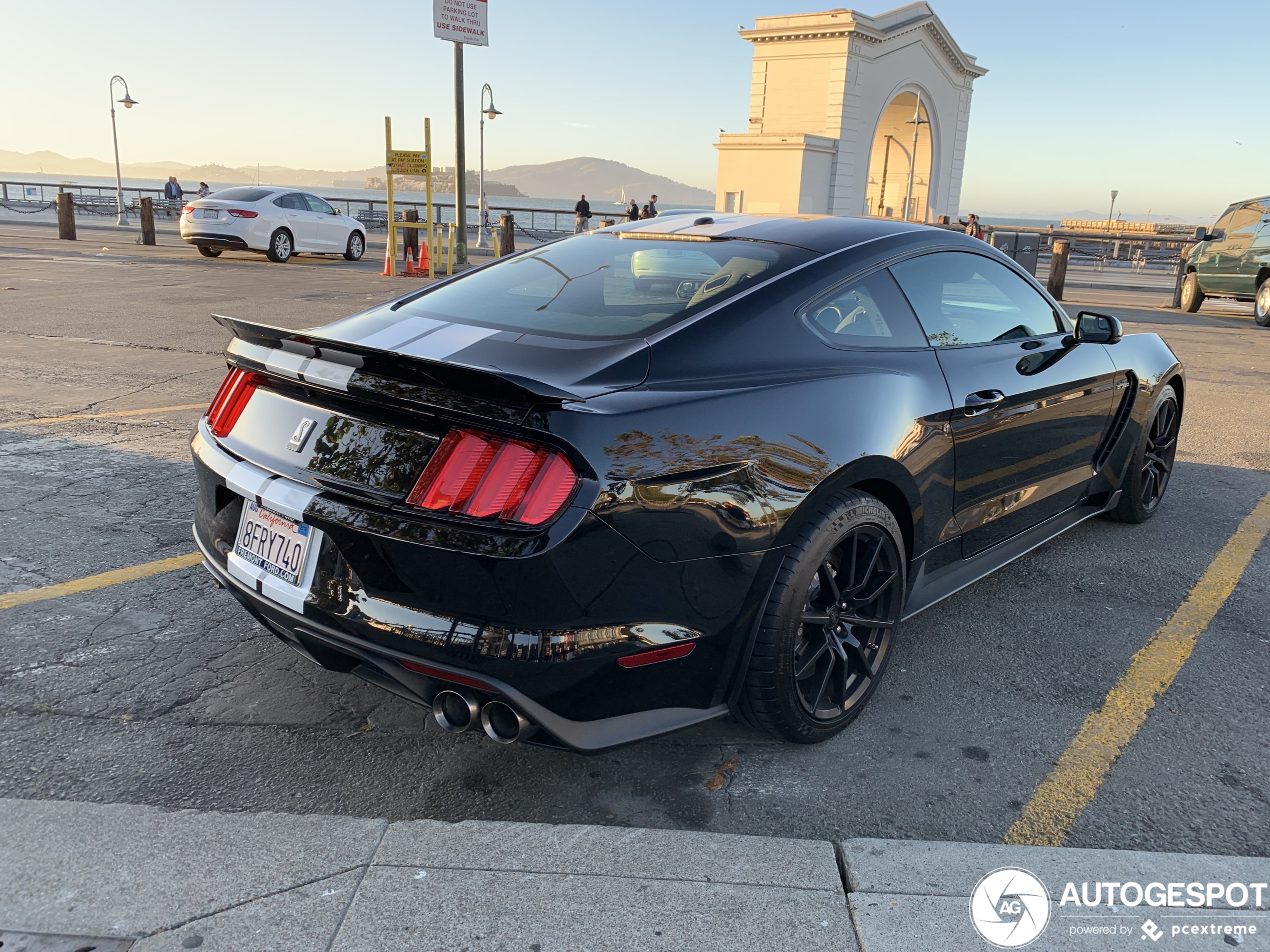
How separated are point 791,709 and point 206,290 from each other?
514 inches

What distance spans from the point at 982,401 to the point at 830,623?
1.03 metres

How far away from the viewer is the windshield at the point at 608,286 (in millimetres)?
2738

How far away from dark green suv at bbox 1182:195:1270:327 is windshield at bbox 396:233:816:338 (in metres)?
15.3

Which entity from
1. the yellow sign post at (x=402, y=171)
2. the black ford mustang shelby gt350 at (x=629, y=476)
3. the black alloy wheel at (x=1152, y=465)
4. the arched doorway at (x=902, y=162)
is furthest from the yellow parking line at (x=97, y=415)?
the arched doorway at (x=902, y=162)

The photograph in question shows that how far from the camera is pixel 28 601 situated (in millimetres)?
3510

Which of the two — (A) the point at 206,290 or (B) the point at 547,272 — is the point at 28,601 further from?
(A) the point at 206,290

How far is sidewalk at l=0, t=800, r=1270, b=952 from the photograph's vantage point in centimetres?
196

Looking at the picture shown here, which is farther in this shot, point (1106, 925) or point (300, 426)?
point (300, 426)

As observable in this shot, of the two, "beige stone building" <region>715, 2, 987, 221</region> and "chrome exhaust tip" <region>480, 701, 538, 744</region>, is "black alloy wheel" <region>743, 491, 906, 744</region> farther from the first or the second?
"beige stone building" <region>715, 2, 987, 221</region>

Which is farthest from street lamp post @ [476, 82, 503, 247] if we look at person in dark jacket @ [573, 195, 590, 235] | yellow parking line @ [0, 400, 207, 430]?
yellow parking line @ [0, 400, 207, 430]

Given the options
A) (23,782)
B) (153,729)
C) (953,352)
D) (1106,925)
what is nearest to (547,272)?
(953,352)

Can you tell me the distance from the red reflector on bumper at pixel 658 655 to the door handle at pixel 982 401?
140 centimetres

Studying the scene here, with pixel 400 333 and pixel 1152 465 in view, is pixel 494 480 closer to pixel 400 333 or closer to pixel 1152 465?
pixel 400 333

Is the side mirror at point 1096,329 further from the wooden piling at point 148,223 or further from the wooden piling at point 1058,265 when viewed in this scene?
the wooden piling at point 148,223
